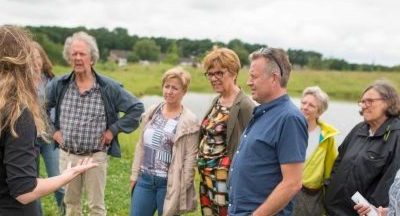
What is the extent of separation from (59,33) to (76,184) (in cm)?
8242

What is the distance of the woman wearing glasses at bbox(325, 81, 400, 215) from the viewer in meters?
4.16

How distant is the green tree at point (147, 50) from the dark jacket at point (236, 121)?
8892 cm

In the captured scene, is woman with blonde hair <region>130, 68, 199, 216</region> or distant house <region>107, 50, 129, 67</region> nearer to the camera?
woman with blonde hair <region>130, 68, 199, 216</region>

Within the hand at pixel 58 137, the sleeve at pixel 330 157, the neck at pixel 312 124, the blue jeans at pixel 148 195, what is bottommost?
the blue jeans at pixel 148 195

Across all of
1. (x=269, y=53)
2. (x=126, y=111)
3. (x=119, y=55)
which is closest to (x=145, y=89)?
(x=126, y=111)

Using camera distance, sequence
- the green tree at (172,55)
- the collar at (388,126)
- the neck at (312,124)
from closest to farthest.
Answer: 1. the collar at (388,126)
2. the neck at (312,124)
3. the green tree at (172,55)

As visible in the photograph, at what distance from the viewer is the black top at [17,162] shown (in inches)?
104

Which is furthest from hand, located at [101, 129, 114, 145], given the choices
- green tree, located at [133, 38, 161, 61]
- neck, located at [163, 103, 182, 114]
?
green tree, located at [133, 38, 161, 61]

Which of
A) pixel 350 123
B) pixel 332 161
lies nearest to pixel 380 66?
pixel 350 123

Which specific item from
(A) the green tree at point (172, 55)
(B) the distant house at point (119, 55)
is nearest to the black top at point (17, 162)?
(A) the green tree at point (172, 55)

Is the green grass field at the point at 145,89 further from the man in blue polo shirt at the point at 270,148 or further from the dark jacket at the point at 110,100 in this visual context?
the man in blue polo shirt at the point at 270,148

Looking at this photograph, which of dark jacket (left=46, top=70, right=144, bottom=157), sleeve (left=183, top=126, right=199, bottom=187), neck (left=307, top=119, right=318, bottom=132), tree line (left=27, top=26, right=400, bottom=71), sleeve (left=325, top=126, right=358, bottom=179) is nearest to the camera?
sleeve (left=325, top=126, right=358, bottom=179)

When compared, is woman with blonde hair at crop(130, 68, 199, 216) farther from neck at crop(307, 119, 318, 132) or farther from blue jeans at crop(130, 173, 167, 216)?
neck at crop(307, 119, 318, 132)

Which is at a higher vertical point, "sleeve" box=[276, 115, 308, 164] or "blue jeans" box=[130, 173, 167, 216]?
"sleeve" box=[276, 115, 308, 164]
